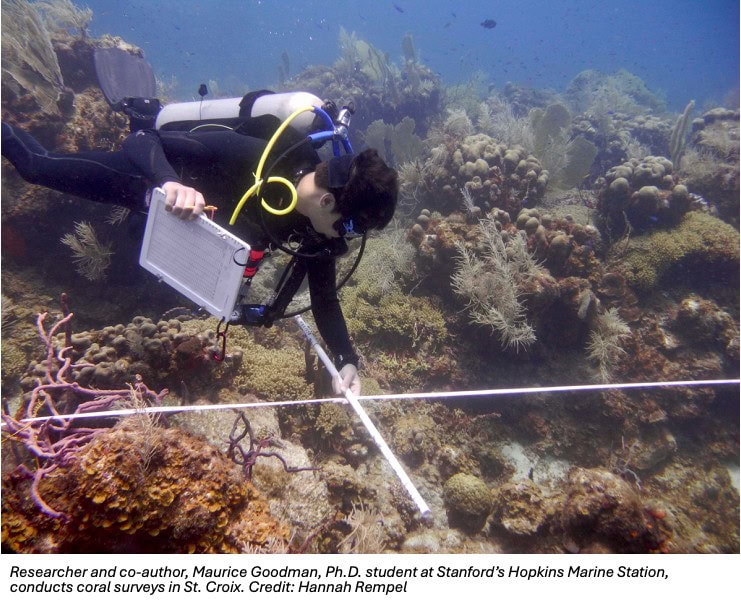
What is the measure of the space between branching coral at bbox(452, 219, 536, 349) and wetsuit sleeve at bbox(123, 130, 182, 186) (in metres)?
4.36

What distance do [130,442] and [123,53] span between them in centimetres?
551

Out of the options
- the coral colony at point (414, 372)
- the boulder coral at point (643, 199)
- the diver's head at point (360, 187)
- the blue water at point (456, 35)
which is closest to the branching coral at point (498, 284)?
the coral colony at point (414, 372)

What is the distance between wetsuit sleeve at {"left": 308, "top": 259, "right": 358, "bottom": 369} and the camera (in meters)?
3.36

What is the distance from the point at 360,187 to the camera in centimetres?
236

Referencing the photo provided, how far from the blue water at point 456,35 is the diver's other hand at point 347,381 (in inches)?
1773

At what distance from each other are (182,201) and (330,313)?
1587 mm

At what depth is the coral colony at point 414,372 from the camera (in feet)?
8.77

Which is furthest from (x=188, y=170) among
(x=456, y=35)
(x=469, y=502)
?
(x=456, y=35)

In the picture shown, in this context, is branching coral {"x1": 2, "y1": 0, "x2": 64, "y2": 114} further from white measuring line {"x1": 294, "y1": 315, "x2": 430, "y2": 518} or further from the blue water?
the blue water

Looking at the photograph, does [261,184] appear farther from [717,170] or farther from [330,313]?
[717,170]

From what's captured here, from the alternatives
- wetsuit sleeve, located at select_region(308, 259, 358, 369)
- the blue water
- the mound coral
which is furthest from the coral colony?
the blue water

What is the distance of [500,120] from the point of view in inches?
480
